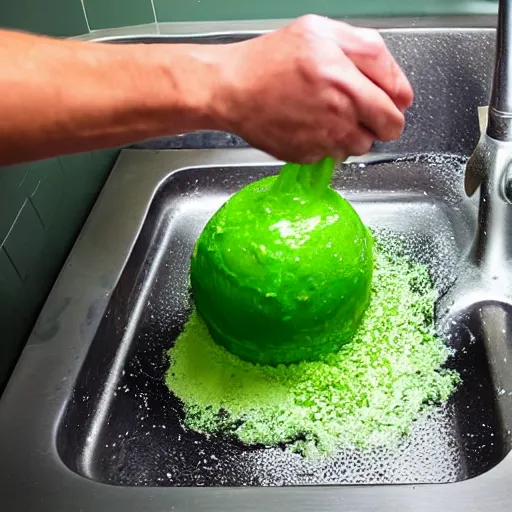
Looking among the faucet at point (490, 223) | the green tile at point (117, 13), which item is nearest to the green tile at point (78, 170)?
the green tile at point (117, 13)

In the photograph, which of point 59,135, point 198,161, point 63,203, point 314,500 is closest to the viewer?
point 59,135

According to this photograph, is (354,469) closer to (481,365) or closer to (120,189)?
(481,365)

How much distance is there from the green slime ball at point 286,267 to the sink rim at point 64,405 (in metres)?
0.15

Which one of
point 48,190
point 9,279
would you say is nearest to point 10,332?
point 9,279

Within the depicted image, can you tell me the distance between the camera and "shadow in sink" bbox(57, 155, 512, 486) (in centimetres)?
61

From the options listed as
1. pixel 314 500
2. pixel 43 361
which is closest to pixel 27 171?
pixel 43 361

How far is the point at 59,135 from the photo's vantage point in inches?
15.9

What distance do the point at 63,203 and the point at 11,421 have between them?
0.30 m

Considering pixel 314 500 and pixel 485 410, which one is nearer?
pixel 314 500

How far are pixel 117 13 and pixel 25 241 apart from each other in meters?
0.40

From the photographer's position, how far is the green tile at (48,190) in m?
0.73

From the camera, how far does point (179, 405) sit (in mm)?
666

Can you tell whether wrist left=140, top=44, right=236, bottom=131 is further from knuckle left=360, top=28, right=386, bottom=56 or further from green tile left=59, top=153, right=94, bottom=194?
green tile left=59, top=153, right=94, bottom=194

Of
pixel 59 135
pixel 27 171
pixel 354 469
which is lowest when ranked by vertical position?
pixel 354 469
